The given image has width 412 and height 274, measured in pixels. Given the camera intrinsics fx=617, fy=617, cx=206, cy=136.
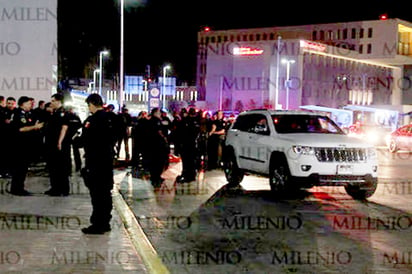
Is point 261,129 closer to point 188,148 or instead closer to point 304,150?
point 304,150

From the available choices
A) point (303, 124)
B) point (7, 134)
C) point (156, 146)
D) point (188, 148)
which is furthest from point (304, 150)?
point (7, 134)

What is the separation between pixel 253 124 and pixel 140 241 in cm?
664

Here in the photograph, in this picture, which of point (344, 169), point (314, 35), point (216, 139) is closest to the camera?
point (344, 169)

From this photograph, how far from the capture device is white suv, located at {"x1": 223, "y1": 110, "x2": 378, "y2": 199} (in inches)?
475

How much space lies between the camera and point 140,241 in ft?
27.1

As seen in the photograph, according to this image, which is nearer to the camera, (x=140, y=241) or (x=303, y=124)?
(x=140, y=241)

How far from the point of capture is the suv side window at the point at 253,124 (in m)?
13.7

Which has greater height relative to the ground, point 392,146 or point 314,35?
point 314,35

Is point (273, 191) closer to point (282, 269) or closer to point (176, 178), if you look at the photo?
point (176, 178)

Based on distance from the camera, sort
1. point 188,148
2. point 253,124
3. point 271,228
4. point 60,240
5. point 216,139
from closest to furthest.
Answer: point 60,240
point 271,228
point 253,124
point 188,148
point 216,139

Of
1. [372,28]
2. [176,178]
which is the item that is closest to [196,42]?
[372,28]

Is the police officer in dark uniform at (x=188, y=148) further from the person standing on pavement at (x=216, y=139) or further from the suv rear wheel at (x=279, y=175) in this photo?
the person standing on pavement at (x=216, y=139)

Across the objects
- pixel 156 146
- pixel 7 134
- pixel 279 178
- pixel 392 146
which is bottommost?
pixel 392 146

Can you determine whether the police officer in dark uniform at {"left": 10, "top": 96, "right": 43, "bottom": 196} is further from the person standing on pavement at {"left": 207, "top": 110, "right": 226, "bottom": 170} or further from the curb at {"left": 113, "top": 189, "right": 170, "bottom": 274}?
the person standing on pavement at {"left": 207, "top": 110, "right": 226, "bottom": 170}
